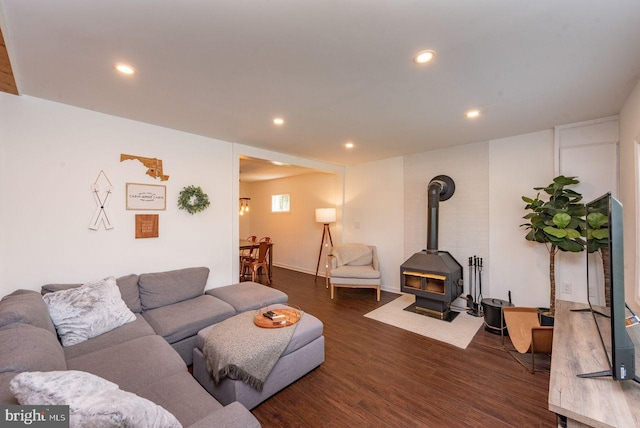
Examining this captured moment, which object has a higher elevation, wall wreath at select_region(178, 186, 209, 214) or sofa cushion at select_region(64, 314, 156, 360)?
wall wreath at select_region(178, 186, 209, 214)

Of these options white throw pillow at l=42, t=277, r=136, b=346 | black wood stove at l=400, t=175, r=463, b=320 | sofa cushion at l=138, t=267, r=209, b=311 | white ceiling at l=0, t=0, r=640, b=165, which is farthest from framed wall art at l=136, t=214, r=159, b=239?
black wood stove at l=400, t=175, r=463, b=320

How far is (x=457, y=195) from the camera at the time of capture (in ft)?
13.4

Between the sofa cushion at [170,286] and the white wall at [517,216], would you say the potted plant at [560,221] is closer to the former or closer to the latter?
the white wall at [517,216]

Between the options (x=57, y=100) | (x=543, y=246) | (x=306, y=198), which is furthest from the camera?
(x=306, y=198)

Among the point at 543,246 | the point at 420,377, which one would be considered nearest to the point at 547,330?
the point at 420,377

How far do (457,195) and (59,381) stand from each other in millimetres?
4529

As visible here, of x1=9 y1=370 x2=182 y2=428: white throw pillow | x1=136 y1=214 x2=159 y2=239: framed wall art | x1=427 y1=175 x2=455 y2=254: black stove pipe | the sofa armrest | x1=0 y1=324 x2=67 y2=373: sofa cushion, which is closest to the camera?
x1=9 y1=370 x2=182 y2=428: white throw pillow

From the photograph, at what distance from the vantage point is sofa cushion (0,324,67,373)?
122 centimetres

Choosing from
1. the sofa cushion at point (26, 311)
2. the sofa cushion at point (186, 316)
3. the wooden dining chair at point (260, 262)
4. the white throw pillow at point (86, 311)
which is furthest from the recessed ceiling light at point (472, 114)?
the wooden dining chair at point (260, 262)

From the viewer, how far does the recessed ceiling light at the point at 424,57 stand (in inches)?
67.9

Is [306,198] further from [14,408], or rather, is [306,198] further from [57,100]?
[14,408]

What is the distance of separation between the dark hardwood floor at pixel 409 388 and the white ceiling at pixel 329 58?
2.52 meters

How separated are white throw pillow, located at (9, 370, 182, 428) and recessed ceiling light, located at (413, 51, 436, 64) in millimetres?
2315

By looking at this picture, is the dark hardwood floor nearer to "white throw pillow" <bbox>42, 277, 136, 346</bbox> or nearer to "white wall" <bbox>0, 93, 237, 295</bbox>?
"white throw pillow" <bbox>42, 277, 136, 346</bbox>
